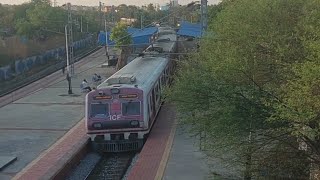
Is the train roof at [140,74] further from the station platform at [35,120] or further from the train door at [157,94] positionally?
the station platform at [35,120]

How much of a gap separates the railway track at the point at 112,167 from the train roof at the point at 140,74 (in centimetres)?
266

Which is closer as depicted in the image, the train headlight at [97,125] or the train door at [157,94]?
the train headlight at [97,125]

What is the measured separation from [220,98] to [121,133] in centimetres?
958

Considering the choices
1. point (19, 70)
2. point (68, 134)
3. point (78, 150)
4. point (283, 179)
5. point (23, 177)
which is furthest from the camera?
point (19, 70)

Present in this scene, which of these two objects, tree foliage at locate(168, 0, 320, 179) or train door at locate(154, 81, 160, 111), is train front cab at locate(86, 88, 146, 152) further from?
tree foliage at locate(168, 0, 320, 179)

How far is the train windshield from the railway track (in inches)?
65.7

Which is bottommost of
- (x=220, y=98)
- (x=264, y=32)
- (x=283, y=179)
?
(x=283, y=179)

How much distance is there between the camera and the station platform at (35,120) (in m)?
17.8

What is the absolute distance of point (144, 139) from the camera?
19.2 m

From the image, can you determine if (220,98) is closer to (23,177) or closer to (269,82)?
(269,82)

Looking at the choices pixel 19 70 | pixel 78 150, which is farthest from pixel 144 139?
pixel 19 70

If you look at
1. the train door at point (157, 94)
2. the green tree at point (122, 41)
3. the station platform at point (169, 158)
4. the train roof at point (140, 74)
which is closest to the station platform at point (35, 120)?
the green tree at point (122, 41)

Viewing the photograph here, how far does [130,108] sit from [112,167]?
2310mm

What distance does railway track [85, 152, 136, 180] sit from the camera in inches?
655
